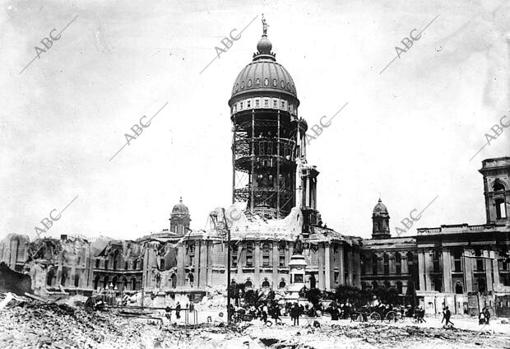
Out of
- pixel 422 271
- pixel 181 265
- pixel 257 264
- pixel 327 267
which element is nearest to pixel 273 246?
pixel 257 264

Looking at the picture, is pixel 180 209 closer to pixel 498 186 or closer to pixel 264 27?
pixel 264 27

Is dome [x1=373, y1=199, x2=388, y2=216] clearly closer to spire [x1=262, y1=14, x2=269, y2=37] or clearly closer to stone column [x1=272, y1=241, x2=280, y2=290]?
stone column [x1=272, y1=241, x2=280, y2=290]

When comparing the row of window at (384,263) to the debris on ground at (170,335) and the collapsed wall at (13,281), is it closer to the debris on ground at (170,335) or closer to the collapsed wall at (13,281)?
the debris on ground at (170,335)

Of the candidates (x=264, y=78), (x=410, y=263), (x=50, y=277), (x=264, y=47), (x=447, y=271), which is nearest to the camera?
(x=447, y=271)

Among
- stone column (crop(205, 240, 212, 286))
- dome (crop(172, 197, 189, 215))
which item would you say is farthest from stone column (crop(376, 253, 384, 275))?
dome (crop(172, 197, 189, 215))

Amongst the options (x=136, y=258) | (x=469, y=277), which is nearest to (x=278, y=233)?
(x=469, y=277)
